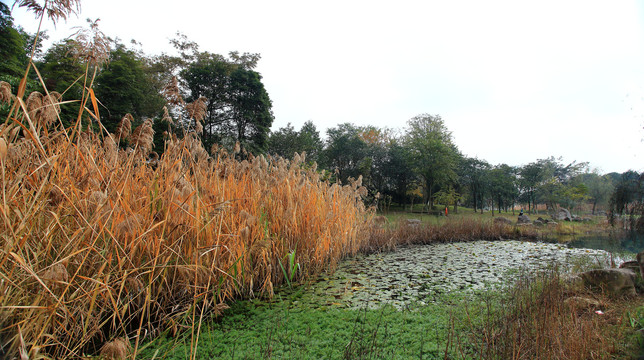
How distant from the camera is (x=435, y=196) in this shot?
2617cm

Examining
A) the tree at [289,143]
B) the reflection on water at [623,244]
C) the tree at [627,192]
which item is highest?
the tree at [289,143]

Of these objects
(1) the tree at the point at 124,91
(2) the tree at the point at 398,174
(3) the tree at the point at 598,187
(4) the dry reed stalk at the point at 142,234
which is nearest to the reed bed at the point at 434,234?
(4) the dry reed stalk at the point at 142,234

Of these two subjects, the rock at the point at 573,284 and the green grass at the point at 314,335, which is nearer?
the green grass at the point at 314,335

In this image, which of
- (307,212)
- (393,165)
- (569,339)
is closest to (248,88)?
(393,165)

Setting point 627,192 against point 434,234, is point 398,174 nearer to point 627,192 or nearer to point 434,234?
point 434,234

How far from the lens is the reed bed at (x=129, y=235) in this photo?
1.33m

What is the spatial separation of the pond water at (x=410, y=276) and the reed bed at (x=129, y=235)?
0.43 metres

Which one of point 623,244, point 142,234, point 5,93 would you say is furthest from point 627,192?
point 5,93

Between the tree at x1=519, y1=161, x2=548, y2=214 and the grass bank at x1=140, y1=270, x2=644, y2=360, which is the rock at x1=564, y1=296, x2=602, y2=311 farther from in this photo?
the tree at x1=519, y1=161, x2=548, y2=214

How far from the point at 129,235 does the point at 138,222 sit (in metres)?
0.56

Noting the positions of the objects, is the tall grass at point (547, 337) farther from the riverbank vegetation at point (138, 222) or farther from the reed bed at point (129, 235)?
the reed bed at point (129, 235)

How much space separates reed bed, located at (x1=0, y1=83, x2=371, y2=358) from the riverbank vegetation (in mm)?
17

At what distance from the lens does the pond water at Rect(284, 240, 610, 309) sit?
3064 millimetres

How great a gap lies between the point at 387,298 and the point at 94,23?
3.44 meters
